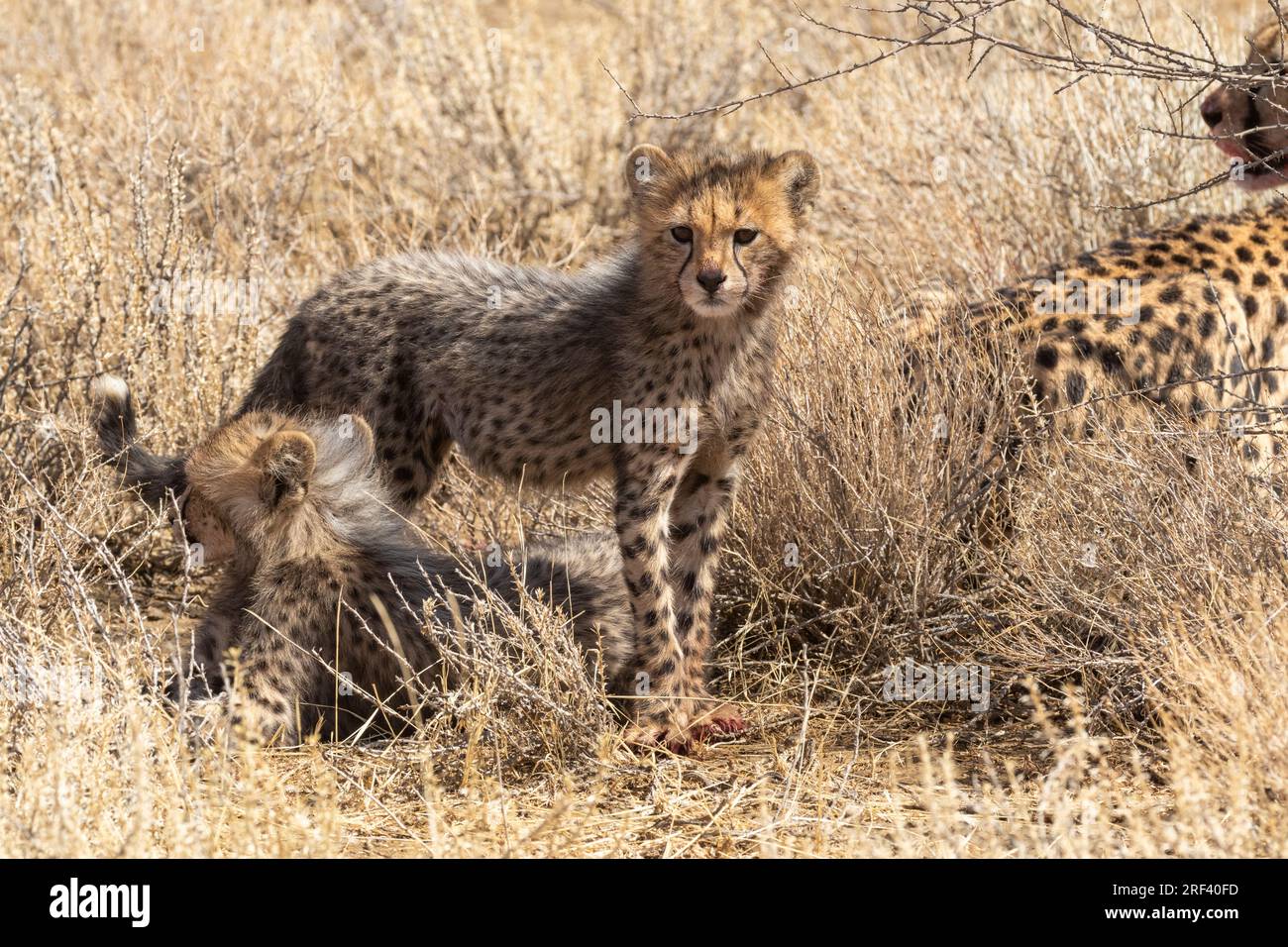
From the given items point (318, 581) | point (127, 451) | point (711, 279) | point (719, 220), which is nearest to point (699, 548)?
point (711, 279)

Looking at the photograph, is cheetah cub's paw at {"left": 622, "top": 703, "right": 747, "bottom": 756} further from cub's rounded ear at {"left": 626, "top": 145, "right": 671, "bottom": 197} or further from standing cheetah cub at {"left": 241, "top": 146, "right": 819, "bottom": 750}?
cub's rounded ear at {"left": 626, "top": 145, "right": 671, "bottom": 197}

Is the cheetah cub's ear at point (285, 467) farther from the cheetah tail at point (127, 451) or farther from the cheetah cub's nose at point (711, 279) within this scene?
the cheetah cub's nose at point (711, 279)

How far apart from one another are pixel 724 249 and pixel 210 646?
5.60 ft

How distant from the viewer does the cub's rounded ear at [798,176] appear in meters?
4.24

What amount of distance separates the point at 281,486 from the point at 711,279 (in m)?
1.22

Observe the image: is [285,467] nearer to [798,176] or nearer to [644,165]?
[644,165]

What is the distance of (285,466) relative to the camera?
410 cm

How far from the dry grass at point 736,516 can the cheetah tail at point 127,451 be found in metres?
0.21

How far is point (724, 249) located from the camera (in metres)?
4.14

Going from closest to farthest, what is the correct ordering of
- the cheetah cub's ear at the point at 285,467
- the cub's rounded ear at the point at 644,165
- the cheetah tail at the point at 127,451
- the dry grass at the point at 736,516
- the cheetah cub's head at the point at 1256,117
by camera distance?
the dry grass at the point at 736,516 → the cheetah cub's ear at the point at 285,467 → the cub's rounded ear at the point at 644,165 → the cheetah tail at the point at 127,451 → the cheetah cub's head at the point at 1256,117

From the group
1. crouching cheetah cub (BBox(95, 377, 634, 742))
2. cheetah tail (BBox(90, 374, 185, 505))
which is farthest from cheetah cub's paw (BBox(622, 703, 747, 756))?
cheetah tail (BBox(90, 374, 185, 505))

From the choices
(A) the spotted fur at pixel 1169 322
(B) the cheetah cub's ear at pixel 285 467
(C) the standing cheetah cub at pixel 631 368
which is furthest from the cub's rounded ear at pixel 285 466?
(A) the spotted fur at pixel 1169 322
